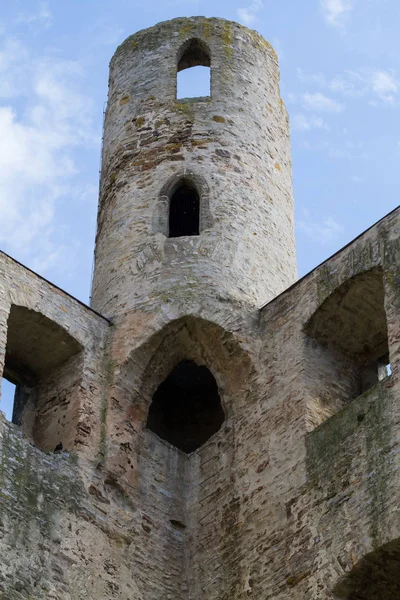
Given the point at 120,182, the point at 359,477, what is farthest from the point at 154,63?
the point at 359,477

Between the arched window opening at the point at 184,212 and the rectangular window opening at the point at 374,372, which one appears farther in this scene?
the arched window opening at the point at 184,212

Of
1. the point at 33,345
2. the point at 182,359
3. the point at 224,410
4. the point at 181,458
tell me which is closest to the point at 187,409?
the point at 182,359

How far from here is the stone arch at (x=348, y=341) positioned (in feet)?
44.8

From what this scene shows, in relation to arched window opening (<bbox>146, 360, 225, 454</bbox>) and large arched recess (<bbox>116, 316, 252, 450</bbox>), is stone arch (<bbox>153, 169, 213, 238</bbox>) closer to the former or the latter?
large arched recess (<bbox>116, 316, 252, 450</bbox>)

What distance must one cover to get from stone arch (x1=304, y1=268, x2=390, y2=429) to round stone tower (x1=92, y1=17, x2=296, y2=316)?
3.90ft

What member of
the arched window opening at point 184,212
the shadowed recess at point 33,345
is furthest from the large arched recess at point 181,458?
the arched window opening at point 184,212

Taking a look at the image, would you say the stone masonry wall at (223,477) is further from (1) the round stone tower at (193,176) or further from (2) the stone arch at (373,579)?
(1) the round stone tower at (193,176)

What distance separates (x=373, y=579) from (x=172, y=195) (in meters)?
5.57

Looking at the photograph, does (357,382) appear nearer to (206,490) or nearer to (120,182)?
(206,490)

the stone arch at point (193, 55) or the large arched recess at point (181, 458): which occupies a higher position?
the stone arch at point (193, 55)

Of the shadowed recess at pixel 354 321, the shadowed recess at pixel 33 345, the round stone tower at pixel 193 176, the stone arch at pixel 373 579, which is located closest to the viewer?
the stone arch at pixel 373 579

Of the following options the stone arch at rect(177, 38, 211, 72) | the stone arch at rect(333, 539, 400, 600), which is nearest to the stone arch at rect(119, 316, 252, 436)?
the stone arch at rect(333, 539, 400, 600)

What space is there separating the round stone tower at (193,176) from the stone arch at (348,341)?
1.19 m

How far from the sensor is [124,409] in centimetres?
1409
